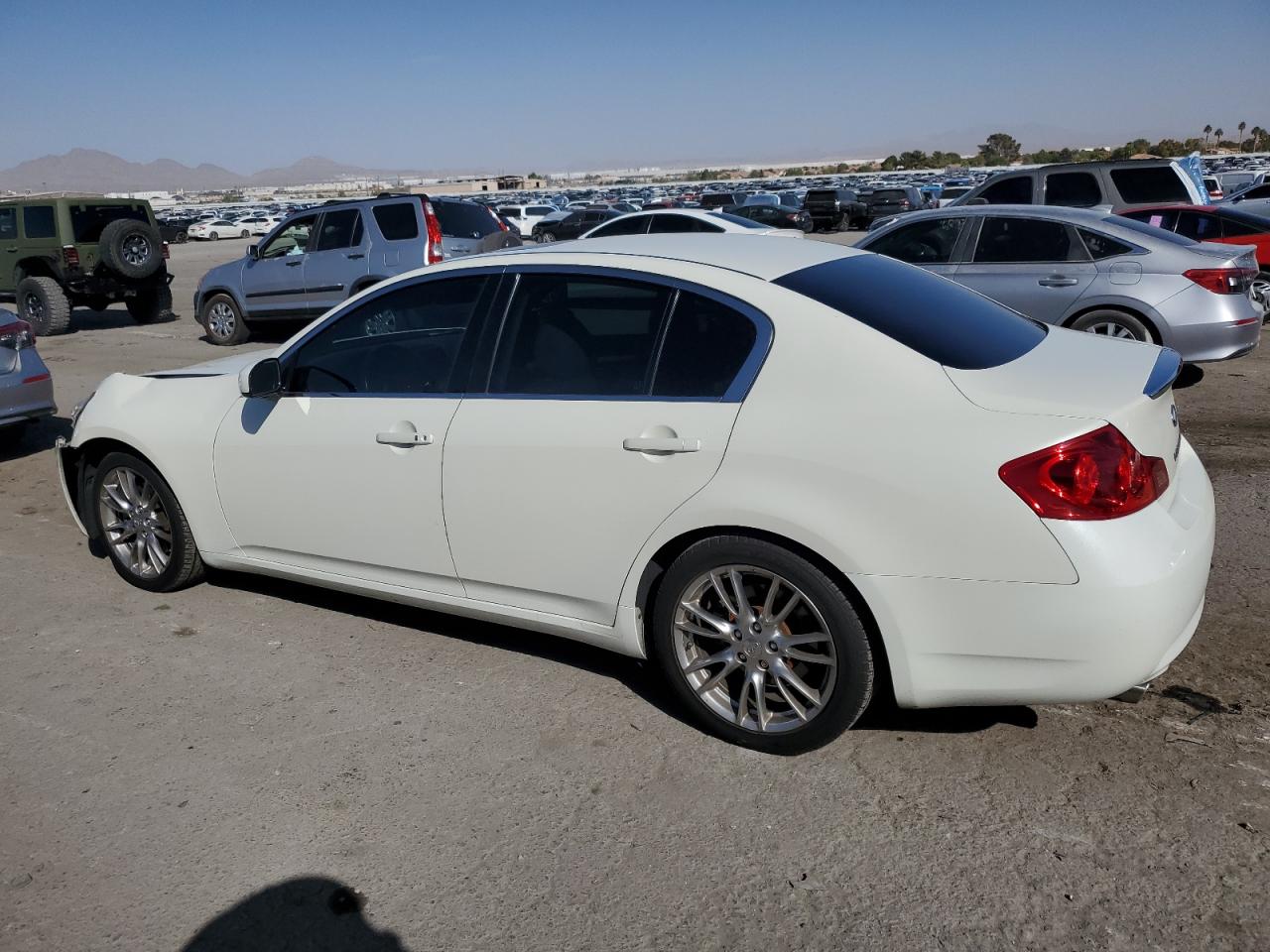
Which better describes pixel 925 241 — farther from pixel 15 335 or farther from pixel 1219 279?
pixel 15 335

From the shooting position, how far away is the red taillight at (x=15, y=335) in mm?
7906

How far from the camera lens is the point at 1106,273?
8.82 m

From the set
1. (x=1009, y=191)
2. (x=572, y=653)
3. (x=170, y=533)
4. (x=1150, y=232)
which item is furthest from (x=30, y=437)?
(x=1009, y=191)

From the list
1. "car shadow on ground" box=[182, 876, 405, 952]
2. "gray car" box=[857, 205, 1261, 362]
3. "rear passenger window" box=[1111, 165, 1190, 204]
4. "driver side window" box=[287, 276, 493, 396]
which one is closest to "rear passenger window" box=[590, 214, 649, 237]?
"rear passenger window" box=[1111, 165, 1190, 204]

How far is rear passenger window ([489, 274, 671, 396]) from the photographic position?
367cm

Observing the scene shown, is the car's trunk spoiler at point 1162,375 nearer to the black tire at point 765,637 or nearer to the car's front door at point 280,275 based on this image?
the black tire at point 765,637

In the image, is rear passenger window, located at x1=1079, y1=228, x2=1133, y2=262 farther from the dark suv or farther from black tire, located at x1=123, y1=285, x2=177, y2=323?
the dark suv

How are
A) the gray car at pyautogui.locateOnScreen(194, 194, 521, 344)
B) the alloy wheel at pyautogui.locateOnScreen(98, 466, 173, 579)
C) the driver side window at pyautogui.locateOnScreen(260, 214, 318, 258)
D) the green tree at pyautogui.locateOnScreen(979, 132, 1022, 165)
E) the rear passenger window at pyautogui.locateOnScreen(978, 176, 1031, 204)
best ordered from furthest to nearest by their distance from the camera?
1. the green tree at pyautogui.locateOnScreen(979, 132, 1022, 165)
2. the rear passenger window at pyautogui.locateOnScreen(978, 176, 1031, 204)
3. the driver side window at pyautogui.locateOnScreen(260, 214, 318, 258)
4. the gray car at pyautogui.locateOnScreen(194, 194, 521, 344)
5. the alloy wheel at pyautogui.locateOnScreen(98, 466, 173, 579)

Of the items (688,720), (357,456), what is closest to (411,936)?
(688,720)

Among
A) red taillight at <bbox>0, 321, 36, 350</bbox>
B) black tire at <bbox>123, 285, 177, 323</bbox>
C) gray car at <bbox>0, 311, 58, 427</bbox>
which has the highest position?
red taillight at <bbox>0, 321, 36, 350</bbox>

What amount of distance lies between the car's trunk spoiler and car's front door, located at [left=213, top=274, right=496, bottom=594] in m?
2.31

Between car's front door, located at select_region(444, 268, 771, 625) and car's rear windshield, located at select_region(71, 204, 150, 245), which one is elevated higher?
car's rear windshield, located at select_region(71, 204, 150, 245)

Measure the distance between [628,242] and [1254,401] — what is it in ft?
22.0

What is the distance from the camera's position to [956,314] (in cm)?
380
